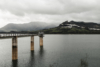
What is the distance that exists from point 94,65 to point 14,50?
3650 cm

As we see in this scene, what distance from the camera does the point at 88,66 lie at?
3812 centimetres

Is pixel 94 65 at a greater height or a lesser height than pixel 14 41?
lesser

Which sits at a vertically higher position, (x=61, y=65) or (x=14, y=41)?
(x=14, y=41)

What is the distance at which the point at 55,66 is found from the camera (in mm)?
38875

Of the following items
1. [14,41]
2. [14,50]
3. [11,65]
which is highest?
[14,41]

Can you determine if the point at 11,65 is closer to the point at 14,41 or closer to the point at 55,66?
the point at 14,41

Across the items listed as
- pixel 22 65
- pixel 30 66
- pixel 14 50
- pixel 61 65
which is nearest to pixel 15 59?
pixel 14 50

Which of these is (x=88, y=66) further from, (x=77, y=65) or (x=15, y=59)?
(x=15, y=59)

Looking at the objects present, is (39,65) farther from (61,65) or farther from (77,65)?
(77,65)

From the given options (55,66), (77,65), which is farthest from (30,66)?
(77,65)

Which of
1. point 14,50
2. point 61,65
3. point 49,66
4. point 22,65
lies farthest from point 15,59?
point 61,65

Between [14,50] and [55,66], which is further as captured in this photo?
[14,50]

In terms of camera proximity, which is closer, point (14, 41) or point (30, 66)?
point (30, 66)

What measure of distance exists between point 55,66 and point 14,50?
20803 millimetres
